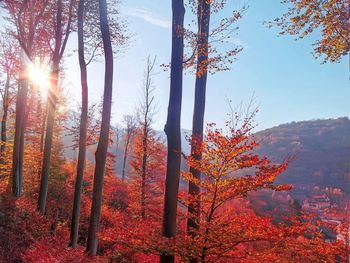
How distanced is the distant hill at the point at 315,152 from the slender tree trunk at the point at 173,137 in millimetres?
71927

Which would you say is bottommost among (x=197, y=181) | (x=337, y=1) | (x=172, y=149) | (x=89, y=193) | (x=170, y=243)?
(x=89, y=193)

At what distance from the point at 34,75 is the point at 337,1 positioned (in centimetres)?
1433

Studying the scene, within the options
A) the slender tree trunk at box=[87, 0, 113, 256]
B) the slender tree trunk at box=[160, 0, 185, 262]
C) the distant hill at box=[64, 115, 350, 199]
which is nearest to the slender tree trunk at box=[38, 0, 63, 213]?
the slender tree trunk at box=[87, 0, 113, 256]

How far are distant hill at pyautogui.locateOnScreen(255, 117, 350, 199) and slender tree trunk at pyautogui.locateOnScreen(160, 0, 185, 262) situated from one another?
7193 centimetres

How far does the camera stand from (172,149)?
22.1 feet

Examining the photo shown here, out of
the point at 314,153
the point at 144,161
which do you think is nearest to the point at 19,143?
the point at 144,161

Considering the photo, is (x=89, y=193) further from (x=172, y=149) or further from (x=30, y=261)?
(x=172, y=149)

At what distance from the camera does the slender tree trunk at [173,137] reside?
668cm

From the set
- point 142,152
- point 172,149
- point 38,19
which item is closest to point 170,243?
point 172,149

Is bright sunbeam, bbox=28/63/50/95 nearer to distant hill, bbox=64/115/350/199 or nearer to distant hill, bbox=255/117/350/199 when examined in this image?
distant hill, bbox=64/115/350/199

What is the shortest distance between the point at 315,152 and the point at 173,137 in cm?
11396

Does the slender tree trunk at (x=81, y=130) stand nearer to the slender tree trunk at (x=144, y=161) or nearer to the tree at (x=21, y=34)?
the tree at (x=21, y=34)

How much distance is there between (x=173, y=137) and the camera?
6793mm

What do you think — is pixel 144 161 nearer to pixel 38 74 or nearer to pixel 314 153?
pixel 38 74
